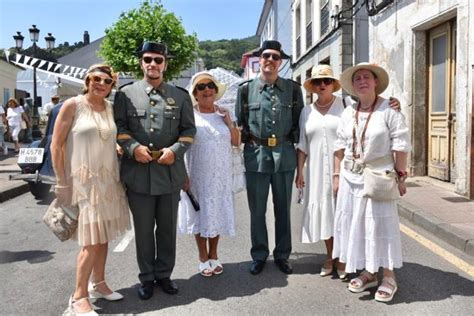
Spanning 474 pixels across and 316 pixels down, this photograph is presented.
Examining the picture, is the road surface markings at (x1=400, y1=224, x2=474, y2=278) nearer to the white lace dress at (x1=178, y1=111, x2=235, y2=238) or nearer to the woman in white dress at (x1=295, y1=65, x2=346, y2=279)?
the woman in white dress at (x1=295, y1=65, x2=346, y2=279)

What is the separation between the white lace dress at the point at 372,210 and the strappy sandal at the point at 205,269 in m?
1.22

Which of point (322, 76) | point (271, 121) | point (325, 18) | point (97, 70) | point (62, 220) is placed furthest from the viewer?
point (325, 18)

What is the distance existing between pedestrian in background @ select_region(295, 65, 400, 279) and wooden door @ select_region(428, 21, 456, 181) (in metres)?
5.37

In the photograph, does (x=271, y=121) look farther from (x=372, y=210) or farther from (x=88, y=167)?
(x=88, y=167)

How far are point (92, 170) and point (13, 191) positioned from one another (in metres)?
6.77

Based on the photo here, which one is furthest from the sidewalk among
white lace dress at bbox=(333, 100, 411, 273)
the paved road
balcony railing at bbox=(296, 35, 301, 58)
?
balcony railing at bbox=(296, 35, 301, 58)

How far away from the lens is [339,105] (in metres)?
4.23

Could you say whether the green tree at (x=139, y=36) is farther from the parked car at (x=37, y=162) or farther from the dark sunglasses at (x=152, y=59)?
the dark sunglasses at (x=152, y=59)

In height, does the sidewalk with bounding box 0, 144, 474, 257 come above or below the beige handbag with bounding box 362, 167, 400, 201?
below

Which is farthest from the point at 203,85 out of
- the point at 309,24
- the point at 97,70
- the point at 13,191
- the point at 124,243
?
the point at 309,24

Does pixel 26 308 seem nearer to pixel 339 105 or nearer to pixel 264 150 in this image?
pixel 264 150

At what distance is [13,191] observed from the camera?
926 cm

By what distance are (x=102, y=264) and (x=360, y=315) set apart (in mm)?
2050

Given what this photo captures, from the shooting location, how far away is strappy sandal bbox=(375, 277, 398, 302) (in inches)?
145
